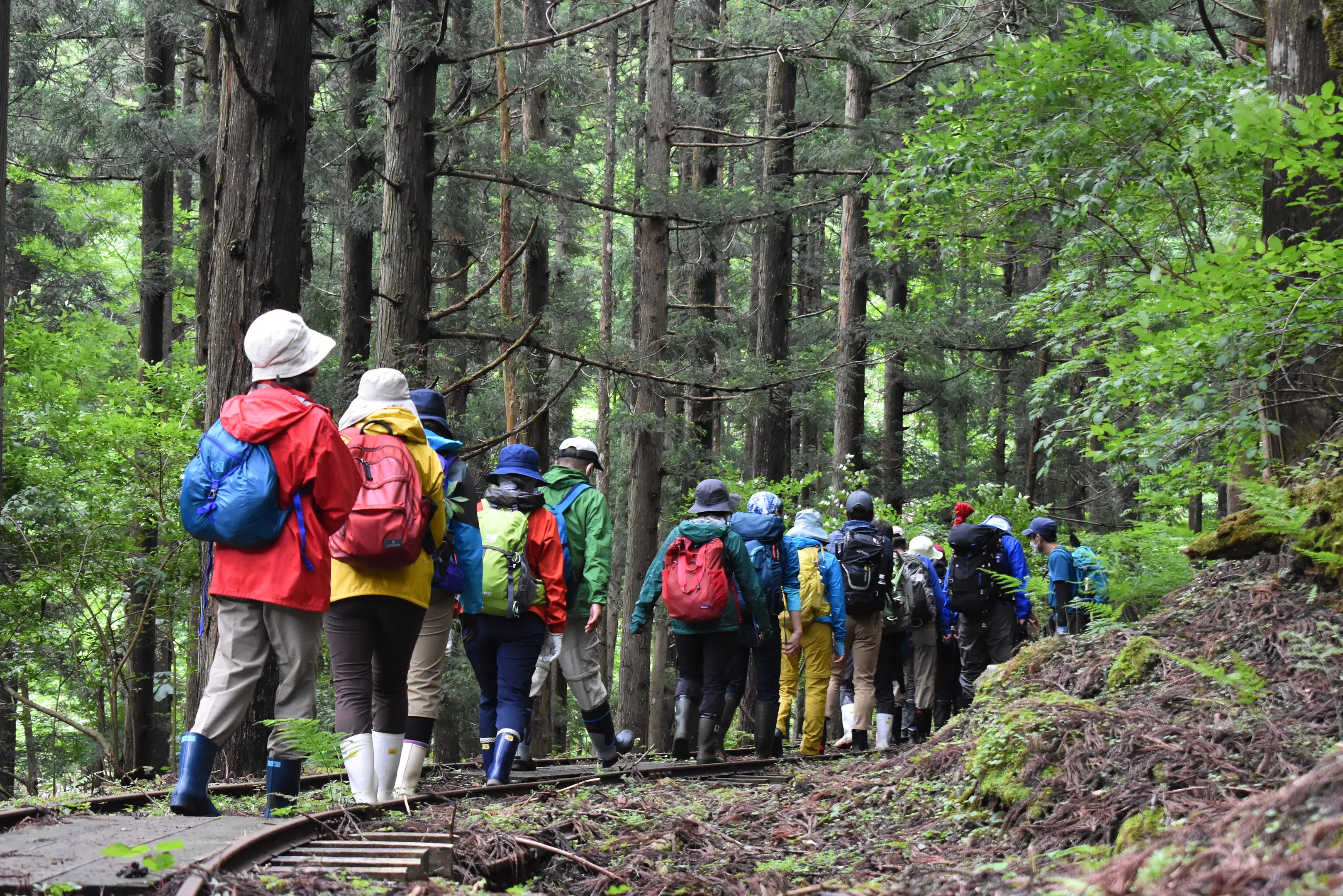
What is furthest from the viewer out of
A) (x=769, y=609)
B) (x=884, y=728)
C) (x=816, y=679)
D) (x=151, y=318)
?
(x=151, y=318)

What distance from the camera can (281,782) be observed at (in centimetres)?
489

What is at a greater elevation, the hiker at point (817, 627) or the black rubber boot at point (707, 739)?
the hiker at point (817, 627)

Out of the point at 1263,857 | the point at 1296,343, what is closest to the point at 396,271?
the point at 1296,343

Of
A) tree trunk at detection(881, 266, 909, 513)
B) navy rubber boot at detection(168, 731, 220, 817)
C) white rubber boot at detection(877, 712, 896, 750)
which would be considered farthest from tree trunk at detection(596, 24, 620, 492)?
navy rubber boot at detection(168, 731, 220, 817)

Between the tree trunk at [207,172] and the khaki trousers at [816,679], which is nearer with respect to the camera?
the khaki trousers at [816,679]

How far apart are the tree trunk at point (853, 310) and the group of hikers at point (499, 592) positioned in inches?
280

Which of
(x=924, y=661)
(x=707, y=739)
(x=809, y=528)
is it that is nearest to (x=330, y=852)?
(x=707, y=739)

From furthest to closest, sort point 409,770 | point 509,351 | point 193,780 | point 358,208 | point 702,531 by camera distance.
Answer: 1. point 358,208
2. point 509,351
3. point 702,531
4. point 409,770
5. point 193,780

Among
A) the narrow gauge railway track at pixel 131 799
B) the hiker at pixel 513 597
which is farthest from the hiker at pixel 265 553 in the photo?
the hiker at pixel 513 597

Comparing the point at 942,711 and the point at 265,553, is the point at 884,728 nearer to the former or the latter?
the point at 942,711

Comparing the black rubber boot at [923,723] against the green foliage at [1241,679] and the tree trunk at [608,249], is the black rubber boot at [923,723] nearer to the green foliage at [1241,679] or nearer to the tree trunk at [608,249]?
the green foliage at [1241,679]

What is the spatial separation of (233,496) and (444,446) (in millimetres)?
1793

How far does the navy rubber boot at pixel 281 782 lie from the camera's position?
4.84m

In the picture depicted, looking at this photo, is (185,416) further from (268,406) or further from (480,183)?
(268,406)
